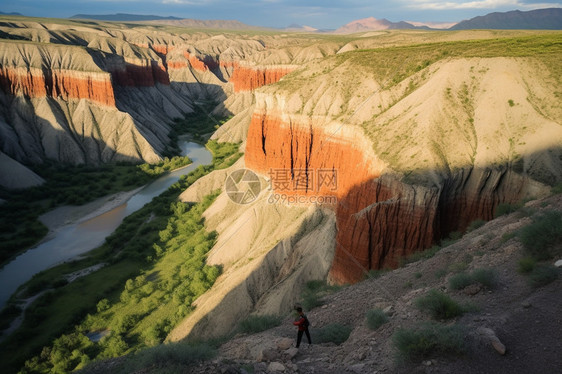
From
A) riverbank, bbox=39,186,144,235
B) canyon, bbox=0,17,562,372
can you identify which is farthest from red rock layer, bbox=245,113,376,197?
riverbank, bbox=39,186,144,235

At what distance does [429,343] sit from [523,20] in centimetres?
15990

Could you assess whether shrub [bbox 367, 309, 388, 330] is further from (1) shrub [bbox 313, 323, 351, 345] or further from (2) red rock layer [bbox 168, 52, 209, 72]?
(2) red rock layer [bbox 168, 52, 209, 72]

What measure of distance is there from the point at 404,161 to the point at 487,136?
4.75 m

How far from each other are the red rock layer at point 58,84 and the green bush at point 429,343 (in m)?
70.3

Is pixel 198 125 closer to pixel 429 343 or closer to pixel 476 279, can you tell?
pixel 476 279

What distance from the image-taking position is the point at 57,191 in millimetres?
48562

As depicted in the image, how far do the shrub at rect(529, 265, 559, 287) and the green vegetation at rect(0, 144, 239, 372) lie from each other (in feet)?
63.5

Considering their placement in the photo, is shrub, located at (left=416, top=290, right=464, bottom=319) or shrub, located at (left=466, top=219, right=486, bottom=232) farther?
shrub, located at (left=466, top=219, right=486, bottom=232)

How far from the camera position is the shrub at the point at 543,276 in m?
9.21

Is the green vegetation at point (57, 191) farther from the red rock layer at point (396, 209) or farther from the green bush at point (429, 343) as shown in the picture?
the green bush at point (429, 343)

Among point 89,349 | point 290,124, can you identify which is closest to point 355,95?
point 290,124

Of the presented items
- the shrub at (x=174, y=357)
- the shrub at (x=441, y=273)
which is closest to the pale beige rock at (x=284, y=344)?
the shrub at (x=174, y=357)

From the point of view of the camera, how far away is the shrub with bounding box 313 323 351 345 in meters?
11.3

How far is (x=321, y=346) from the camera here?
10.7 m
